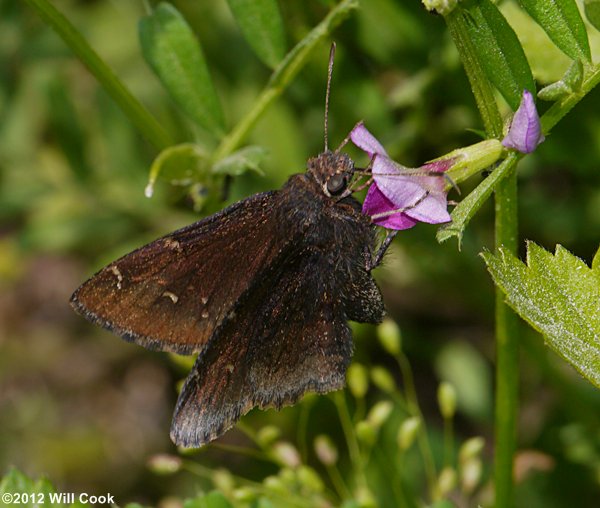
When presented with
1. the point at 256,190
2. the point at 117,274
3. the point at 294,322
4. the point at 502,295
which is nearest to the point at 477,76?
the point at 502,295

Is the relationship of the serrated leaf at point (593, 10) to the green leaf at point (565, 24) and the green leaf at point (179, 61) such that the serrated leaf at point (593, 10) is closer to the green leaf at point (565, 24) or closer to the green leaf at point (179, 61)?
the green leaf at point (565, 24)

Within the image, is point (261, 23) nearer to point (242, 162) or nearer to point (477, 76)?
point (242, 162)

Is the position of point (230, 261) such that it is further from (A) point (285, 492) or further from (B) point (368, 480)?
(B) point (368, 480)

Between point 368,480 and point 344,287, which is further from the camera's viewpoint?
point 368,480

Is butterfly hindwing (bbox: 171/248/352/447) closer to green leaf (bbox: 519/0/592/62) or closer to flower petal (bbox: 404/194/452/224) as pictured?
flower petal (bbox: 404/194/452/224)

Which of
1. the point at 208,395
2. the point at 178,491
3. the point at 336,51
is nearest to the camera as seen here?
the point at 208,395

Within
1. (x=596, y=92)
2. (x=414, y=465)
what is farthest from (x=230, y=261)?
(x=414, y=465)

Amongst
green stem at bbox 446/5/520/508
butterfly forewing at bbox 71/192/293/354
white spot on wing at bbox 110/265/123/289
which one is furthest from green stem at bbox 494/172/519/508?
white spot on wing at bbox 110/265/123/289
